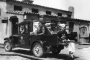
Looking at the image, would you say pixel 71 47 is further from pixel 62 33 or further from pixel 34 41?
pixel 34 41

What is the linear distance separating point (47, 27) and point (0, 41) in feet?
38.1

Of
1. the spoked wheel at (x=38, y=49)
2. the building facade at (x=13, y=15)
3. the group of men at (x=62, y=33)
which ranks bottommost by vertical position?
the spoked wheel at (x=38, y=49)

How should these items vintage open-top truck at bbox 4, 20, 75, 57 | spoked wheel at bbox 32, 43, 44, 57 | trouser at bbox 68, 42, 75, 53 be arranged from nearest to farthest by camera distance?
trouser at bbox 68, 42, 75, 53 → vintage open-top truck at bbox 4, 20, 75, 57 → spoked wheel at bbox 32, 43, 44, 57

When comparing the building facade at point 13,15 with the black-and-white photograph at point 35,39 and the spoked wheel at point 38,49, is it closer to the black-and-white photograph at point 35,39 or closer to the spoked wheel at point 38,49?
the black-and-white photograph at point 35,39

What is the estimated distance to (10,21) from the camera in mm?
18094

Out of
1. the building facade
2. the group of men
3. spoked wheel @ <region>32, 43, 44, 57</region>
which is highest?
the building facade

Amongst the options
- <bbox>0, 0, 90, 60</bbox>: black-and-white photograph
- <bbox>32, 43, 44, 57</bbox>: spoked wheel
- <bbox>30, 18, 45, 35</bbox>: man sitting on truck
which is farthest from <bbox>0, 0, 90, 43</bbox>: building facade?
<bbox>32, 43, 44, 57</bbox>: spoked wheel

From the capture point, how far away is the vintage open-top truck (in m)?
7.68

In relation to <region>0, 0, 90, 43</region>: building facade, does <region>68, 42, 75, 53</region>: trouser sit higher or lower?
lower

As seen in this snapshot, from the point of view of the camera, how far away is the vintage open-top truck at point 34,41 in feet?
25.2

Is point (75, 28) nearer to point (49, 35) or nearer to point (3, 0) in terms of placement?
point (3, 0)

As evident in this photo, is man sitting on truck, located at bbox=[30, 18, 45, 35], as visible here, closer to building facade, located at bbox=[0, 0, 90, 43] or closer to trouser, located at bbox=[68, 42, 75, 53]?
trouser, located at bbox=[68, 42, 75, 53]

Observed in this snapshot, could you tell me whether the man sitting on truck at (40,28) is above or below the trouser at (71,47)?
above

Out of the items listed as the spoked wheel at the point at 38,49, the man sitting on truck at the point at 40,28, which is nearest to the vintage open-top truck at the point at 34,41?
the spoked wheel at the point at 38,49
